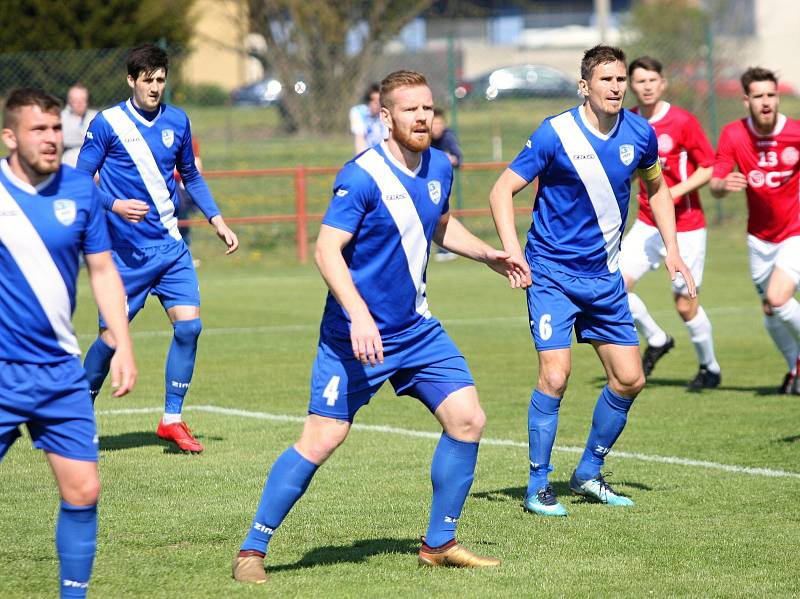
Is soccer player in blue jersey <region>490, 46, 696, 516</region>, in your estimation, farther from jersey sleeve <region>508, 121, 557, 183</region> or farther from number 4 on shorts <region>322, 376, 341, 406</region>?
number 4 on shorts <region>322, 376, 341, 406</region>

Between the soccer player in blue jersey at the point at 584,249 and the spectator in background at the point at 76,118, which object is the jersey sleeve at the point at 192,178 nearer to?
the soccer player in blue jersey at the point at 584,249

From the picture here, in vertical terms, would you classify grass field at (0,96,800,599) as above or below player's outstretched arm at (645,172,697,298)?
below

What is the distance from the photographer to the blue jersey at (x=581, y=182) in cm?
715

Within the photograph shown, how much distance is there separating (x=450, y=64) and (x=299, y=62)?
4051 millimetres

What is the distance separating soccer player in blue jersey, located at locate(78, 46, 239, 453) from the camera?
866 centimetres

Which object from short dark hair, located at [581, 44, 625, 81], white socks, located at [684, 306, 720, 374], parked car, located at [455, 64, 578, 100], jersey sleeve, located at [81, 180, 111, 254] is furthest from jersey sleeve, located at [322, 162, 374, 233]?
parked car, located at [455, 64, 578, 100]

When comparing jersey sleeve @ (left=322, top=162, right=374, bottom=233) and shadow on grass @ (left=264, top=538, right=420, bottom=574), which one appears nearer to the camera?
jersey sleeve @ (left=322, top=162, right=374, bottom=233)

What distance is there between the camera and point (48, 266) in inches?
198

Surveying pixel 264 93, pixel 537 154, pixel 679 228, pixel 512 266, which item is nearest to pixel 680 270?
pixel 537 154

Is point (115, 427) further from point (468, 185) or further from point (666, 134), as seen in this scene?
point (468, 185)

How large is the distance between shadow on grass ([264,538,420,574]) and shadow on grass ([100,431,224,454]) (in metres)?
2.55

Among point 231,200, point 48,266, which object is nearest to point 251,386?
point 48,266

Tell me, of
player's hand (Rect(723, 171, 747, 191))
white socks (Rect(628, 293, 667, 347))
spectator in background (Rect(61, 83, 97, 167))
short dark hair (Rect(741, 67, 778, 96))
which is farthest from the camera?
spectator in background (Rect(61, 83, 97, 167))

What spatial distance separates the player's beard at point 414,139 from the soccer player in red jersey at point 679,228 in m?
5.08
